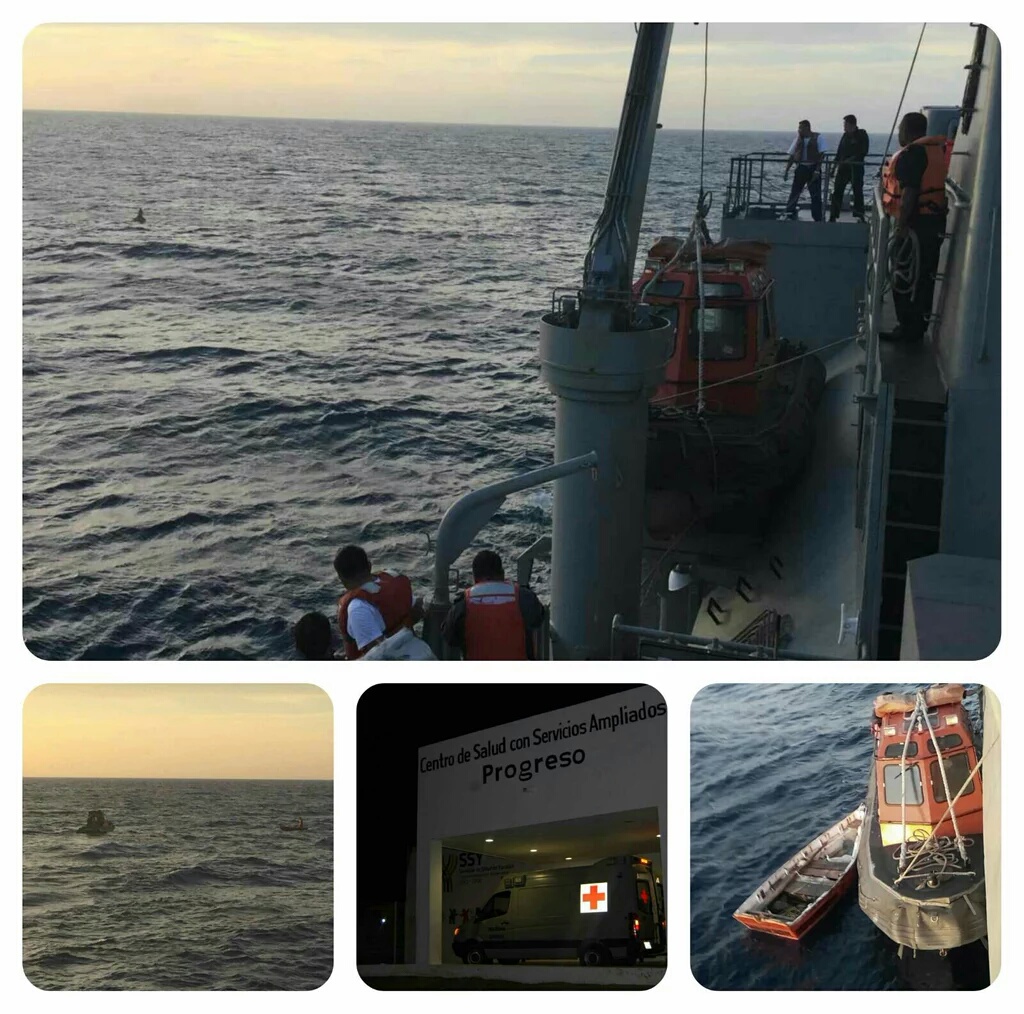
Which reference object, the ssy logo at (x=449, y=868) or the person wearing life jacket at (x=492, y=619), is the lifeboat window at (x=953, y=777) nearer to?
the person wearing life jacket at (x=492, y=619)

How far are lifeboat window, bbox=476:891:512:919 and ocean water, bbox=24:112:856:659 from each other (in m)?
3.71

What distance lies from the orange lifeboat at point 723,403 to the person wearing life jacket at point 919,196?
2.04 metres

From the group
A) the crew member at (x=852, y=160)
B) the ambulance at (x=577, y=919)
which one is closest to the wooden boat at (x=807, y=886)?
the ambulance at (x=577, y=919)

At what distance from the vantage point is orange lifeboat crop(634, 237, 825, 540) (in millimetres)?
6969

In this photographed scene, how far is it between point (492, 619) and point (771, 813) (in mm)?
955

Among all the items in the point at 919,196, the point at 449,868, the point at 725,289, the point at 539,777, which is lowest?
the point at 449,868

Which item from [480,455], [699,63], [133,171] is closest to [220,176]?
[133,171]

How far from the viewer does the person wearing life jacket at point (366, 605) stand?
9.89 feet

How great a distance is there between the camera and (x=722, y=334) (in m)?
7.82

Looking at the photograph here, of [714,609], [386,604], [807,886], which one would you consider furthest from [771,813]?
[714,609]

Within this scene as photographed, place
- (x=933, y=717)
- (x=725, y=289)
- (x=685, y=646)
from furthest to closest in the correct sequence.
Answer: (x=725, y=289)
(x=685, y=646)
(x=933, y=717)

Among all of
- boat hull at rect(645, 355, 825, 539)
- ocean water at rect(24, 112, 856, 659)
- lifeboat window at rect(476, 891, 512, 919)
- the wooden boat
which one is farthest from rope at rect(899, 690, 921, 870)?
boat hull at rect(645, 355, 825, 539)

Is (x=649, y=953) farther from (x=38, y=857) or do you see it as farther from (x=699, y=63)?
(x=699, y=63)

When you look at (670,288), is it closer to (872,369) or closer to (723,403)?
(723,403)
